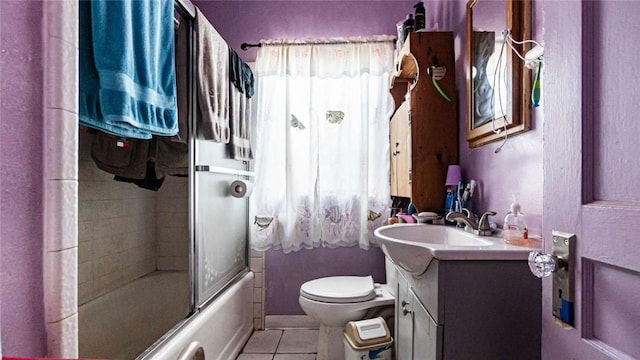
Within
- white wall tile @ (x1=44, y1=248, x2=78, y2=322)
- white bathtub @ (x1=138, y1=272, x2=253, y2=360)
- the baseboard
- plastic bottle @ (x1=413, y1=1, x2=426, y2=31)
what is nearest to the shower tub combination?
white bathtub @ (x1=138, y1=272, x2=253, y2=360)

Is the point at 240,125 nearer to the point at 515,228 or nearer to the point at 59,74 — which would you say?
the point at 59,74

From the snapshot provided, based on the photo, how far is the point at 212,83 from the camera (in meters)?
1.86

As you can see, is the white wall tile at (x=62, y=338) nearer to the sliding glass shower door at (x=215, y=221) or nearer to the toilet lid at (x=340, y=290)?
the sliding glass shower door at (x=215, y=221)

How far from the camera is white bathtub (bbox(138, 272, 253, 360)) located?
1.45 m

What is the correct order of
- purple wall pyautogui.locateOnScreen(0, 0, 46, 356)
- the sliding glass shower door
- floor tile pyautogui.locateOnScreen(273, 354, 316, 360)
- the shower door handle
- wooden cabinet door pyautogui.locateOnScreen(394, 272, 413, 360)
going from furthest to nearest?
floor tile pyautogui.locateOnScreen(273, 354, 316, 360) < the sliding glass shower door < wooden cabinet door pyautogui.locateOnScreen(394, 272, 413, 360) < the shower door handle < purple wall pyautogui.locateOnScreen(0, 0, 46, 356)

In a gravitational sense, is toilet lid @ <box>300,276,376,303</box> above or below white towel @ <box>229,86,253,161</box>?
below

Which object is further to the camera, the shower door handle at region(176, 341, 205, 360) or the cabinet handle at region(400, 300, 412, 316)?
the cabinet handle at region(400, 300, 412, 316)

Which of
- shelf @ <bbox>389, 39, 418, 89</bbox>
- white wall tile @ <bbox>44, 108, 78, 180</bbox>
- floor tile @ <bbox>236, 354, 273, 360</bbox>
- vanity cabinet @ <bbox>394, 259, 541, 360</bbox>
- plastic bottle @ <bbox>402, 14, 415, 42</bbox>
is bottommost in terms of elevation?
floor tile @ <bbox>236, 354, 273, 360</bbox>

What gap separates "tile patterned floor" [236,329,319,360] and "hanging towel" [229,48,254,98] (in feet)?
5.42

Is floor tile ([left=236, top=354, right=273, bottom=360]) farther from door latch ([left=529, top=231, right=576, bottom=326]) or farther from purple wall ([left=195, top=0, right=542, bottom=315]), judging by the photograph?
door latch ([left=529, top=231, right=576, bottom=326])

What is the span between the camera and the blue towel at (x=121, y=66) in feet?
3.60

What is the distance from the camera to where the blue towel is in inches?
43.3

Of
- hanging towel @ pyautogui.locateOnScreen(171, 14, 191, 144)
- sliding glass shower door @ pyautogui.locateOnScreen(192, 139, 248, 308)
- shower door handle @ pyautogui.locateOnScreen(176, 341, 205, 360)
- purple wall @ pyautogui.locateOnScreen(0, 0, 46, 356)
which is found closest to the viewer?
purple wall @ pyautogui.locateOnScreen(0, 0, 46, 356)

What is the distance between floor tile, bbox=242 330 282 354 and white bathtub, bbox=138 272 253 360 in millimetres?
44
